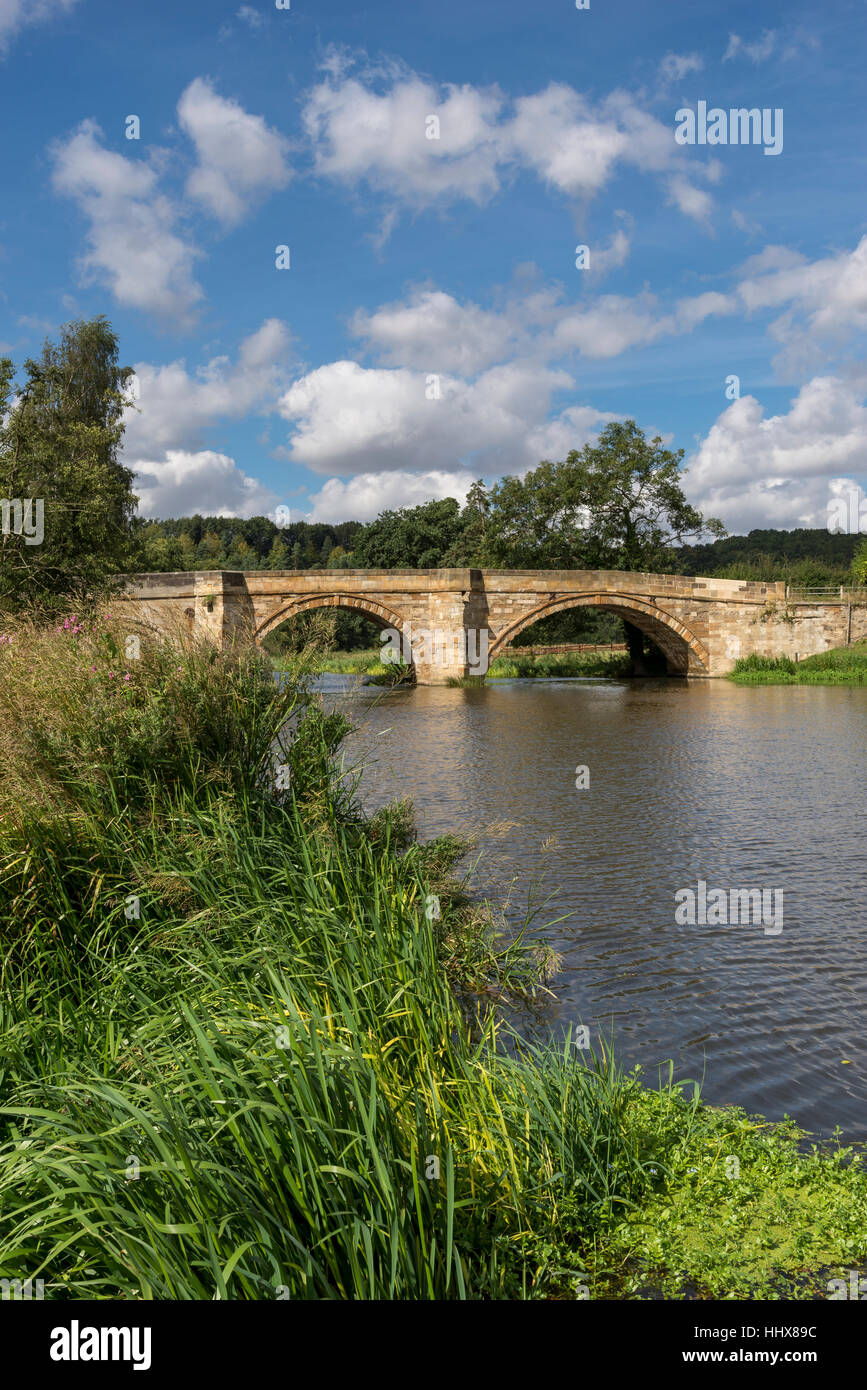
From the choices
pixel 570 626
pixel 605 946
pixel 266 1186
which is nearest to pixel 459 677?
pixel 570 626

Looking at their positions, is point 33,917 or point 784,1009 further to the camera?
point 784,1009

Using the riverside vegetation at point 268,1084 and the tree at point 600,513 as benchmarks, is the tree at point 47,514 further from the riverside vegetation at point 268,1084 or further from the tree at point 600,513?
the tree at point 600,513

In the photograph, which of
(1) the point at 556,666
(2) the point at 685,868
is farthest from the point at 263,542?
(2) the point at 685,868

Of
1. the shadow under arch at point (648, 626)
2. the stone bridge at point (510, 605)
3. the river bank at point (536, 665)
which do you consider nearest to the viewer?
the stone bridge at point (510, 605)

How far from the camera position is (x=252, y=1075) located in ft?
9.75

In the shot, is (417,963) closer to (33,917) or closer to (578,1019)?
(578,1019)

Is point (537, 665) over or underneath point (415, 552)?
underneath

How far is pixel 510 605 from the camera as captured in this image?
32188 millimetres

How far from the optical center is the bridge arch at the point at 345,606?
30.7m

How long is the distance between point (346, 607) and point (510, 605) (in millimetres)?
5460

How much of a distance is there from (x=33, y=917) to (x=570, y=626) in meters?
39.6

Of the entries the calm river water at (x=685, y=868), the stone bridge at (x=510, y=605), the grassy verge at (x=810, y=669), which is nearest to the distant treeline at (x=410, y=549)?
the stone bridge at (x=510, y=605)

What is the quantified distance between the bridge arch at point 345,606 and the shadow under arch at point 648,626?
3.41 metres

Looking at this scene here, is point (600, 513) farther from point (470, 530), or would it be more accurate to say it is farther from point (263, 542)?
point (263, 542)
